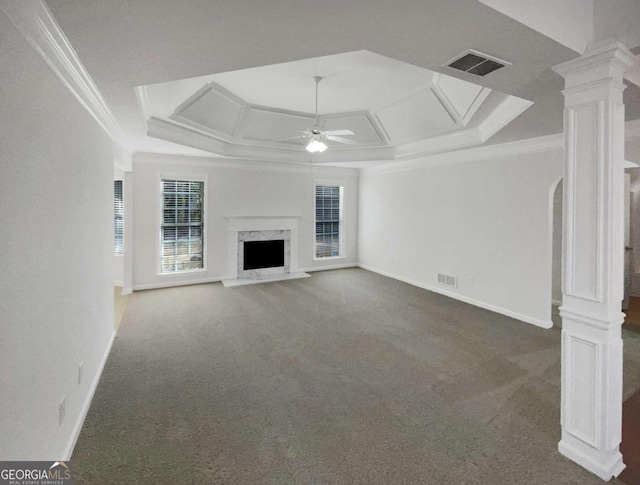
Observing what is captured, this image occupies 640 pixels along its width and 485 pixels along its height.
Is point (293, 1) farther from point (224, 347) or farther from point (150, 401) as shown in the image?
point (224, 347)

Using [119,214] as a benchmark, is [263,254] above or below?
below

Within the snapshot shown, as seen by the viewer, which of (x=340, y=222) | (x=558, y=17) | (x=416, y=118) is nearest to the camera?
(x=558, y=17)

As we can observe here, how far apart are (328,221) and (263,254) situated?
1.97m

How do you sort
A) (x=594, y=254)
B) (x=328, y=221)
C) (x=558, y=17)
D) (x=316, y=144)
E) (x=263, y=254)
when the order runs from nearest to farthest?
(x=558, y=17) < (x=594, y=254) < (x=316, y=144) < (x=263, y=254) < (x=328, y=221)

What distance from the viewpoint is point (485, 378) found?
3062 mm

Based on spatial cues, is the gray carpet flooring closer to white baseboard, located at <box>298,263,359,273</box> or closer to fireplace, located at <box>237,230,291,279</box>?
fireplace, located at <box>237,230,291,279</box>

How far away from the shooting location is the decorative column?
1930 mm

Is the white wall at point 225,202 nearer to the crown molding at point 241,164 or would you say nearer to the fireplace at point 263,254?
the crown molding at point 241,164

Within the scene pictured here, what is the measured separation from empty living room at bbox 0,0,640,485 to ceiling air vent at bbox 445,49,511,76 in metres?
0.02

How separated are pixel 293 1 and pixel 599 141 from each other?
1906 millimetres

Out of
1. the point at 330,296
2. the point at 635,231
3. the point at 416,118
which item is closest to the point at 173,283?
the point at 330,296

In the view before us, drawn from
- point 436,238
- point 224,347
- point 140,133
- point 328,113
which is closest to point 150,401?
point 224,347

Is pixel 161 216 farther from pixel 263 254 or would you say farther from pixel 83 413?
pixel 83 413

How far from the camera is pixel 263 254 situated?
7.45m
